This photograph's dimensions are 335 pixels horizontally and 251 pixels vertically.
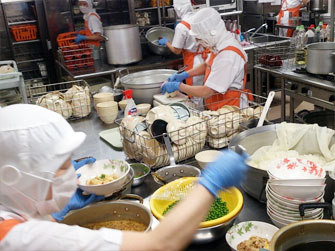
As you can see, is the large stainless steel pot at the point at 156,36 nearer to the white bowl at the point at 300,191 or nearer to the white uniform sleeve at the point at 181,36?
the white uniform sleeve at the point at 181,36

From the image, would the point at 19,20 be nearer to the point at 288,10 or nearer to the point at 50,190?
the point at 288,10

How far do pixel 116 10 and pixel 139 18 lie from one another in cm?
51

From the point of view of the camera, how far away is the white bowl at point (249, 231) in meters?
1.28

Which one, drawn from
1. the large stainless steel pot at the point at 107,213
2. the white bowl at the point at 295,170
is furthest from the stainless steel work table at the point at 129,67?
the white bowl at the point at 295,170

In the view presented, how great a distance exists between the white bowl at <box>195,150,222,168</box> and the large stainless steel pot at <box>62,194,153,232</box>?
453 millimetres

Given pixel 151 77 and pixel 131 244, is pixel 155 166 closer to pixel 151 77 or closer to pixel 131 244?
pixel 131 244

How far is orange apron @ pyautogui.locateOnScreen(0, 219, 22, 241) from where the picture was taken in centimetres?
93

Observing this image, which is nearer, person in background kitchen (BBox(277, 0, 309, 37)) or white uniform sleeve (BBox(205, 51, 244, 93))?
white uniform sleeve (BBox(205, 51, 244, 93))

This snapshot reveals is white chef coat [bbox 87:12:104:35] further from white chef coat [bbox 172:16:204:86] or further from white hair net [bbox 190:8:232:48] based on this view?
white hair net [bbox 190:8:232:48]

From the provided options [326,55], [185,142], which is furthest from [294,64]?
[185,142]

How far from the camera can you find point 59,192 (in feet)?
3.45

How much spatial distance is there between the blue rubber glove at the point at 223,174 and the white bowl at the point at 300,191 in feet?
0.90

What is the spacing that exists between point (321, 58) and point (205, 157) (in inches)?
75.0

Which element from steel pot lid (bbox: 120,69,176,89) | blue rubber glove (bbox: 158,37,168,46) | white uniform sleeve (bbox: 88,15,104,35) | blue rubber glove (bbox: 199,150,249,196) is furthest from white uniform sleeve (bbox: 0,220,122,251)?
white uniform sleeve (bbox: 88,15,104,35)
